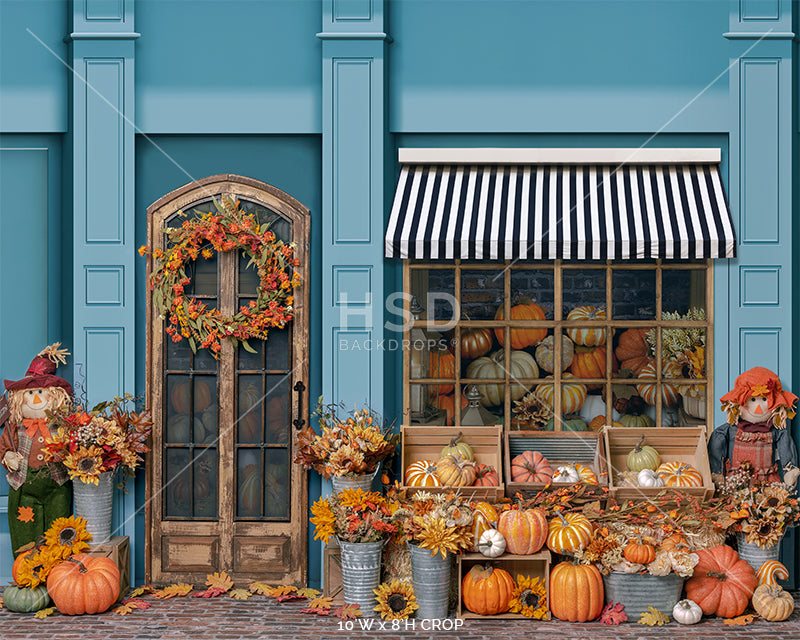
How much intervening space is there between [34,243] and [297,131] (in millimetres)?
2530

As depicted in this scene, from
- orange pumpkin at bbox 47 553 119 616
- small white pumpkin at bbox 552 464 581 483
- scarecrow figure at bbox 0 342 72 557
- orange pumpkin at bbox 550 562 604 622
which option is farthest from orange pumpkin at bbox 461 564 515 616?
scarecrow figure at bbox 0 342 72 557

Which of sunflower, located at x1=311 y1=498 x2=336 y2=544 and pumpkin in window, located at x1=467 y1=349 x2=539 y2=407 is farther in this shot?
pumpkin in window, located at x1=467 y1=349 x2=539 y2=407

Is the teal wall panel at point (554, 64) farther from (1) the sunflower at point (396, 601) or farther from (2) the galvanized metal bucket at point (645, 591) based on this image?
(1) the sunflower at point (396, 601)

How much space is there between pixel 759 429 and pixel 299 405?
3.85 meters

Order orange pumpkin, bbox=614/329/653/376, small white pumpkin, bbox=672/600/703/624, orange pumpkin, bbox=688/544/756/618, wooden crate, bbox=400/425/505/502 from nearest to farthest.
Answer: small white pumpkin, bbox=672/600/703/624
orange pumpkin, bbox=688/544/756/618
wooden crate, bbox=400/425/505/502
orange pumpkin, bbox=614/329/653/376

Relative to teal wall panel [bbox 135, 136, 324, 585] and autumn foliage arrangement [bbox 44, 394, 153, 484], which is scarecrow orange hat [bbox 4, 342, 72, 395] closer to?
autumn foliage arrangement [bbox 44, 394, 153, 484]

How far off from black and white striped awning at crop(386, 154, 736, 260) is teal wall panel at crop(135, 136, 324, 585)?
0.82 m

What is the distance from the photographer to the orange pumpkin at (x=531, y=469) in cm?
675

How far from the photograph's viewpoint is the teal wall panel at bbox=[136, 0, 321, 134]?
7.11 meters

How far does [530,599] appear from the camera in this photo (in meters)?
6.32

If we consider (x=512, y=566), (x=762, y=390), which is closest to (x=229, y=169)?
(x=512, y=566)

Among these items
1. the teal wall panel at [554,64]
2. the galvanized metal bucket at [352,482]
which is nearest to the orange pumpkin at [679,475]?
the galvanized metal bucket at [352,482]

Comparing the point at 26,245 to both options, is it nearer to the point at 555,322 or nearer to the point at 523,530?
the point at 555,322

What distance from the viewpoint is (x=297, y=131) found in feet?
23.3
